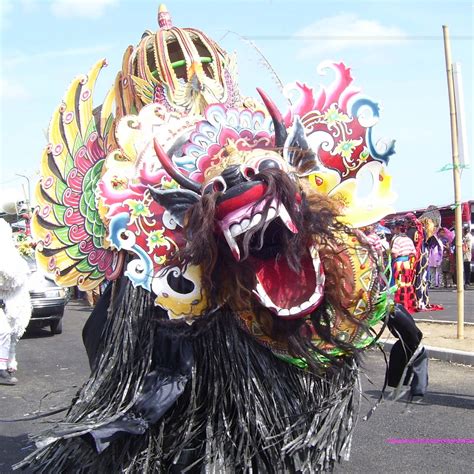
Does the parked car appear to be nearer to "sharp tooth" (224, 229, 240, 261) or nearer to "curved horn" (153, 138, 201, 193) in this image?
"curved horn" (153, 138, 201, 193)

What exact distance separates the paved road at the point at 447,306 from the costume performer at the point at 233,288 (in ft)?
25.3

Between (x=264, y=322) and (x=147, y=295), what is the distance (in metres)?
0.49

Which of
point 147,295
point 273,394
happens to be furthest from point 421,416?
point 147,295

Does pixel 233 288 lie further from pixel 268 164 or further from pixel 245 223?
pixel 268 164

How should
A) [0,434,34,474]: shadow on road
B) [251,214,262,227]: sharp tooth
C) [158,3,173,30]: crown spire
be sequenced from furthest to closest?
[0,434,34,474]: shadow on road
[158,3,173,30]: crown spire
[251,214,262,227]: sharp tooth

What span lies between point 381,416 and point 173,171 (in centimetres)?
320

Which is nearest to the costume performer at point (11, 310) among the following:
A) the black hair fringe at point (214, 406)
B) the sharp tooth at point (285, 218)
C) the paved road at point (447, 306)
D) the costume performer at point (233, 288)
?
the costume performer at point (233, 288)

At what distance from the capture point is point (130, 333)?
2.70 meters

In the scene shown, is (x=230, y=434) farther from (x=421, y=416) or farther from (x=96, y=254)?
(x=421, y=416)

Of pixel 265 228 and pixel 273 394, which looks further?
pixel 273 394

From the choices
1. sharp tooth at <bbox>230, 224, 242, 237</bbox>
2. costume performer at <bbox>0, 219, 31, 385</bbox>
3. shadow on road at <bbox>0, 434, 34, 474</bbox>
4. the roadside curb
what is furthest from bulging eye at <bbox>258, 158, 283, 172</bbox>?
the roadside curb

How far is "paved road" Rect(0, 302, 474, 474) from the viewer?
158 inches

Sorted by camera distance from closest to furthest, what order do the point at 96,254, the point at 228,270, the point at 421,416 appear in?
the point at 228,270 → the point at 96,254 → the point at 421,416

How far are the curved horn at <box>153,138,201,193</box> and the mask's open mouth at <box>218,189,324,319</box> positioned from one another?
220 mm
